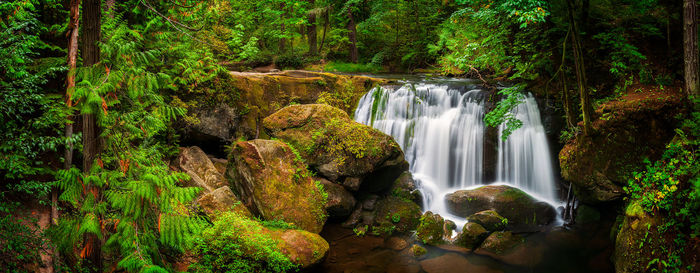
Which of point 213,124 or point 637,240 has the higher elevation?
point 213,124

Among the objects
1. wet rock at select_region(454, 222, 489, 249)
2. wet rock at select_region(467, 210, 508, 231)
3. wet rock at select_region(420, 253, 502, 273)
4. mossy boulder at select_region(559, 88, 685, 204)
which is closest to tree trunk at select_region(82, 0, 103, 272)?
wet rock at select_region(420, 253, 502, 273)

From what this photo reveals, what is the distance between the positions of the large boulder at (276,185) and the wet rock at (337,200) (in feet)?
1.16

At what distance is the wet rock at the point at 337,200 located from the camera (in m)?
8.49

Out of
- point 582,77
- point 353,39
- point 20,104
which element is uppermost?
point 353,39

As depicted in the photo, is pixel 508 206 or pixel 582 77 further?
pixel 508 206

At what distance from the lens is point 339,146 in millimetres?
8836

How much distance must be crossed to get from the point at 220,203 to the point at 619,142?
8.83 m

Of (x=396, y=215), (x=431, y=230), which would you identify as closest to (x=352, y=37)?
(x=396, y=215)

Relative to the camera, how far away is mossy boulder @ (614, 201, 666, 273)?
18.4ft

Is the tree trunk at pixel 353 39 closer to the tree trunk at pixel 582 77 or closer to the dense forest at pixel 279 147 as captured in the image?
the dense forest at pixel 279 147

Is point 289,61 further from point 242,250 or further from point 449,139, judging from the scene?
point 242,250

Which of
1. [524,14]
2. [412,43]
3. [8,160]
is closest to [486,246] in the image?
[524,14]

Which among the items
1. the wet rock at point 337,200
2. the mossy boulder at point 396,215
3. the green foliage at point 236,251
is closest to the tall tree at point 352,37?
the mossy boulder at point 396,215

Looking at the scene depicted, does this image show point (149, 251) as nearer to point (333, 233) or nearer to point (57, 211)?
point (57, 211)
